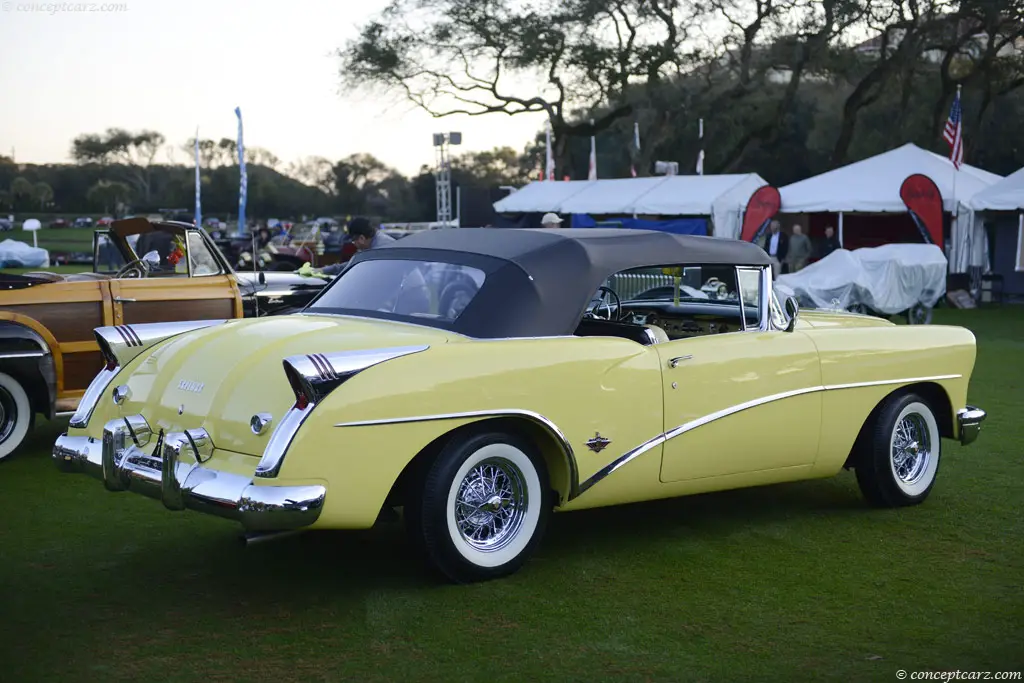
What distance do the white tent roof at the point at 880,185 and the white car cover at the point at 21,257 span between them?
2290 cm

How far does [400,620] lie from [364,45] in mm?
38026

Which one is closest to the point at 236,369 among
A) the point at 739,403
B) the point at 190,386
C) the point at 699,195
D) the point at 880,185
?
the point at 190,386

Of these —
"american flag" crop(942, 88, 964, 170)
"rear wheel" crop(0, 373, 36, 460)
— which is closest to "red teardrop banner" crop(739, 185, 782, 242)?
"american flag" crop(942, 88, 964, 170)

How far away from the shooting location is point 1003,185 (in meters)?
23.6

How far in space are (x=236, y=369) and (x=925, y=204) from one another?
2123 centimetres

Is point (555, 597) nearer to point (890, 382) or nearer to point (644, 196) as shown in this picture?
point (890, 382)

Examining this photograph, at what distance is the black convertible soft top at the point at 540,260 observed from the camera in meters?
5.04

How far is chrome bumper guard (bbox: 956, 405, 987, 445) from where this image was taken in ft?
21.6

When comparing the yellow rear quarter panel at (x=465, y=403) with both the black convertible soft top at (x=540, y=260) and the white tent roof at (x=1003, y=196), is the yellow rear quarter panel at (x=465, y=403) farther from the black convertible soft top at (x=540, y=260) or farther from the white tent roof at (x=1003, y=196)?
the white tent roof at (x=1003, y=196)

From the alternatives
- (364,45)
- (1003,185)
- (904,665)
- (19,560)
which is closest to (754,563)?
(904,665)

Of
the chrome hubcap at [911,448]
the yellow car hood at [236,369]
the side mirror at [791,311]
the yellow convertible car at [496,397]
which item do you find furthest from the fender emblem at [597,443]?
the chrome hubcap at [911,448]

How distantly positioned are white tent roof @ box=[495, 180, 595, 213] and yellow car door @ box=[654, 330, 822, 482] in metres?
25.3

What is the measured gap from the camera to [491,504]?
4.82 metres

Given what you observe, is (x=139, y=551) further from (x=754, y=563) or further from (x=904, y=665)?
(x=904, y=665)
